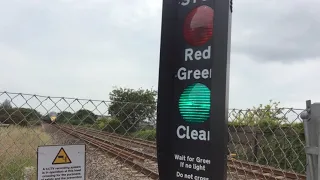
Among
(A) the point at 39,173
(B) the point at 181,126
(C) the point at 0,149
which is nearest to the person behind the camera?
(B) the point at 181,126

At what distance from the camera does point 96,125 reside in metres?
3.12

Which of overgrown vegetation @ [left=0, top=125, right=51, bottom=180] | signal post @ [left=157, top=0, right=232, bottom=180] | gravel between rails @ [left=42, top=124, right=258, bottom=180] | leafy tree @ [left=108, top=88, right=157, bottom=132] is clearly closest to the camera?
signal post @ [left=157, top=0, right=232, bottom=180]

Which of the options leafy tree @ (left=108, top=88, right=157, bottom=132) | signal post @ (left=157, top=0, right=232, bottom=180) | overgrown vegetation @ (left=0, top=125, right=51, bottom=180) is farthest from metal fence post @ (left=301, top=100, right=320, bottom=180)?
overgrown vegetation @ (left=0, top=125, right=51, bottom=180)

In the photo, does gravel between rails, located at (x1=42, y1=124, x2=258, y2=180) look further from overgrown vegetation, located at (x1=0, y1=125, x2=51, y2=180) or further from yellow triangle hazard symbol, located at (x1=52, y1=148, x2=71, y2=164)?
yellow triangle hazard symbol, located at (x1=52, y1=148, x2=71, y2=164)

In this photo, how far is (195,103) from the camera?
5.42 ft

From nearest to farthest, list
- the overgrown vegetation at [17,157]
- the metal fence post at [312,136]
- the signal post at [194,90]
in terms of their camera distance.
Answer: the signal post at [194,90] < the metal fence post at [312,136] < the overgrown vegetation at [17,157]

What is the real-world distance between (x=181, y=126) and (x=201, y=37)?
429 millimetres

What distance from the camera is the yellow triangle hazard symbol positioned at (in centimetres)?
214

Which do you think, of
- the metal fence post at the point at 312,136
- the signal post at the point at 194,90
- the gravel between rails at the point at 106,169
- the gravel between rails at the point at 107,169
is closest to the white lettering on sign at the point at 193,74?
the signal post at the point at 194,90

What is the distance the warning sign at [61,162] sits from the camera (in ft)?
6.94

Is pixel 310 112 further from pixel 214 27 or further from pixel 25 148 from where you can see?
pixel 25 148

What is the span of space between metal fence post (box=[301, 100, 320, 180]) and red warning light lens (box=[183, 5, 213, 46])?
2.06 ft

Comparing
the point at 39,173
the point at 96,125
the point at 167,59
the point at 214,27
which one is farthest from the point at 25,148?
the point at 214,27

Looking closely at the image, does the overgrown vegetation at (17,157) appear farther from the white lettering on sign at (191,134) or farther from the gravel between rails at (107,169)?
the white lettering on sign at (191,134)
